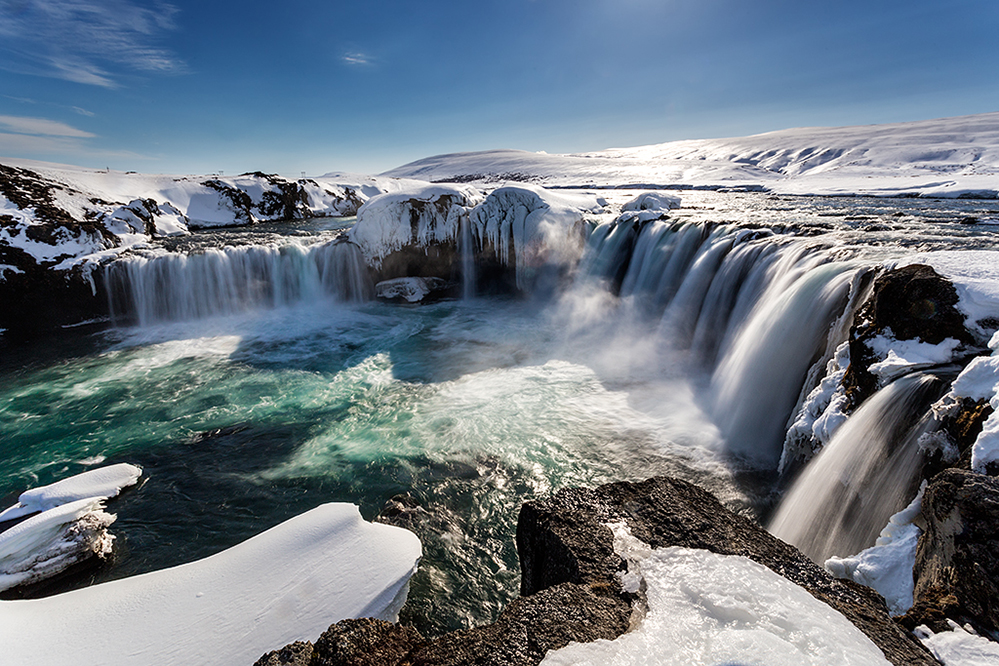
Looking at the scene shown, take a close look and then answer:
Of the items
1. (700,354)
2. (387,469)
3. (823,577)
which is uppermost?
(823,577)

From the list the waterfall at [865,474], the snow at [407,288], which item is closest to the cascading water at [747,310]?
the waterfall at [865,474]

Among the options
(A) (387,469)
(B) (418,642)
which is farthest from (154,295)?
(B) (418,642)

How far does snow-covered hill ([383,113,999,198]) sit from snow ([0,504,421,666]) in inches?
901

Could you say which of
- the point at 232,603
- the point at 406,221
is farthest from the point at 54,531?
the point at 406,221

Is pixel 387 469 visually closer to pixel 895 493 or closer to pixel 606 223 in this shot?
pixel 895 493

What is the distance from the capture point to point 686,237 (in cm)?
1098

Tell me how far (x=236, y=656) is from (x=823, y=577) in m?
3.88

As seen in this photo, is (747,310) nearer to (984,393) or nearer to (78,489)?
(984,393)

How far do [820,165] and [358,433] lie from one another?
59.7m

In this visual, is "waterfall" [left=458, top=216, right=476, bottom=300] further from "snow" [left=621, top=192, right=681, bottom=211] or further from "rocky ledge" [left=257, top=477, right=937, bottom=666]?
"rocky ledge" [left=257, top=477, right=937, bottom=666]

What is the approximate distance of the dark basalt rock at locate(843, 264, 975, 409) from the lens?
4082 mm

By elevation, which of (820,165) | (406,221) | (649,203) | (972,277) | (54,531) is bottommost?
(54,531)

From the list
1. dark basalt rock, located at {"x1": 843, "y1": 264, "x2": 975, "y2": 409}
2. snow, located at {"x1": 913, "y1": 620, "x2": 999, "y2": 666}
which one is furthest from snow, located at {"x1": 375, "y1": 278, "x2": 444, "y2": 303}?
snow, located at {"x1": 913, "y1": 620, "x2": 999, "y2": 666}

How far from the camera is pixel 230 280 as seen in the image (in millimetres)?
14422
